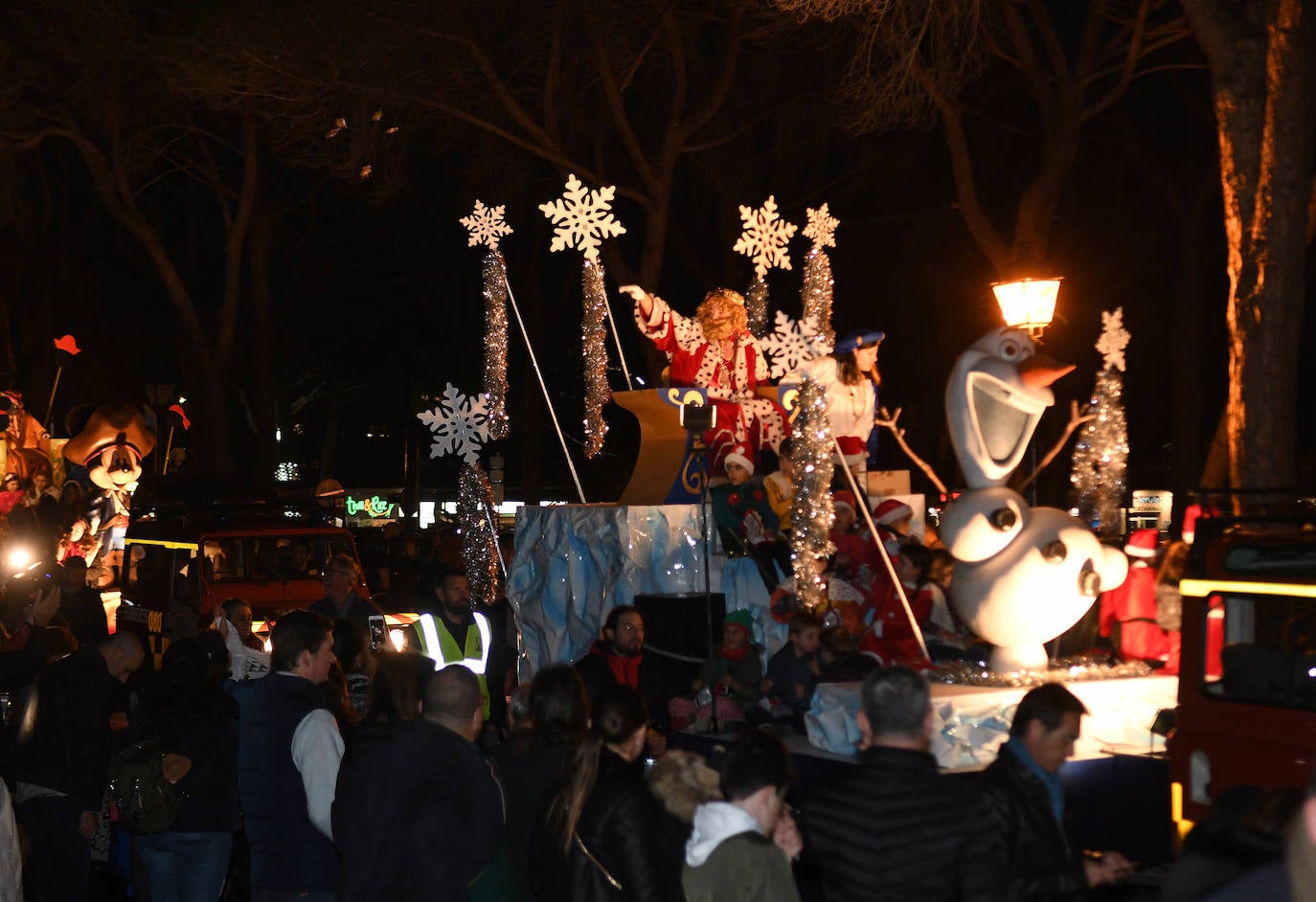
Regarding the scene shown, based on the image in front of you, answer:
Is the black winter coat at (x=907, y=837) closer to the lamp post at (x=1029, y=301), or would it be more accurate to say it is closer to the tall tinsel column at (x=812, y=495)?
the tall tinsel column at (x=812, y=495)

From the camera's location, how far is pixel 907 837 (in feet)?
13.3

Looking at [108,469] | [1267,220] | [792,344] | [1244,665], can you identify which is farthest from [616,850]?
[108,469]

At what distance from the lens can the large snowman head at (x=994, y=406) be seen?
29.0 ft

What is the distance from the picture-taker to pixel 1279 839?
3471mm

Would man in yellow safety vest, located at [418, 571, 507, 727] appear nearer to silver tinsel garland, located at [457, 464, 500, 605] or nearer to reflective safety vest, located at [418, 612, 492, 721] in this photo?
reflective safety vest, located at [418, 612, 492, 721]

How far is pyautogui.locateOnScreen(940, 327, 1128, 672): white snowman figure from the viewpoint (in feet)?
27.9

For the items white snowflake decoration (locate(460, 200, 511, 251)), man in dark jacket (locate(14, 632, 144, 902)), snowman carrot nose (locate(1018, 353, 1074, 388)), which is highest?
white snowflake decoration (locate(460, 200, 511, 251))

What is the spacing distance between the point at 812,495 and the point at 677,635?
1787 mm

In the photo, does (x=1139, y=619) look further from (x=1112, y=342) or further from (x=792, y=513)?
(x=792, y=513)

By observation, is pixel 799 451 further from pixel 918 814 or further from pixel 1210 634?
pixel 918 814

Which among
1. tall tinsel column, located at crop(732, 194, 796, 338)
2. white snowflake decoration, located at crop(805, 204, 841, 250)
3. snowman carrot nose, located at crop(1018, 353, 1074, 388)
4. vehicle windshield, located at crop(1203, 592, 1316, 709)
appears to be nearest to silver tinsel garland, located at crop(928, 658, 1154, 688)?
snowman carrot nose, located at crop(1018, 353, 1074, 388)

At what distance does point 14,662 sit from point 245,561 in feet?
21.0

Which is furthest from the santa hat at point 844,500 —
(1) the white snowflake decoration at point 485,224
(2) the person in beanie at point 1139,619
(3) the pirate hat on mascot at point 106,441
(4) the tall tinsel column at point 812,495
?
(3) the pirate hat on mascot at point 106,441

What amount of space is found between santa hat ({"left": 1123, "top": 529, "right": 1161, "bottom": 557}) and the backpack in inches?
234
